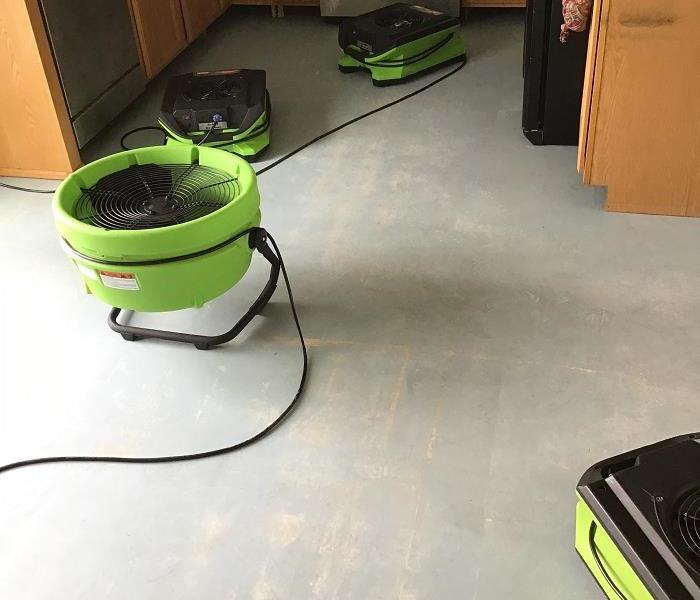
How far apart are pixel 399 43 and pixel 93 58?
1140 mm

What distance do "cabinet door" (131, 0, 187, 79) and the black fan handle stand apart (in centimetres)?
252

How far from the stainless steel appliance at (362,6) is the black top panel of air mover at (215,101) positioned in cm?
110

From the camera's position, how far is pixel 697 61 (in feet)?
6.69

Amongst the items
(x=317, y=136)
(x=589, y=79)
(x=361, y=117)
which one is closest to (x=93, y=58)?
(x=317, y=136)

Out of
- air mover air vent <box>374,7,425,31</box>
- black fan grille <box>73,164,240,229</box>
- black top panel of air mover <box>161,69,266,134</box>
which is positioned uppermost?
black fan grille <box>73,164,240,229</box>

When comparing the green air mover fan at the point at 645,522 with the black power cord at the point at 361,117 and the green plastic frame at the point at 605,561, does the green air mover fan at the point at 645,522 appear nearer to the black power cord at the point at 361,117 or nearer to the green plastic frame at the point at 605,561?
the green plastic frame at the point at 605,561

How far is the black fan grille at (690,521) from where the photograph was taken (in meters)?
1.16

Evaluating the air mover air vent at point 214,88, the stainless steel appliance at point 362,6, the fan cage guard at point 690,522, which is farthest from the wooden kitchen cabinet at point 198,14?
the fan cage guard at point 690,522

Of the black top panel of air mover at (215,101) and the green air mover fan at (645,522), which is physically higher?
the black top panel of air mover at (215,101)

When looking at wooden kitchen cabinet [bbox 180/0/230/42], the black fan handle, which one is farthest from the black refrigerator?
the black fan handle

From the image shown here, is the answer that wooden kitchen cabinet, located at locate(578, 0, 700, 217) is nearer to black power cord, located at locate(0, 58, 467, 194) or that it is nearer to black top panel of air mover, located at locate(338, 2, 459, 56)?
black power cord, located at locate(0, 58, 467, 194)

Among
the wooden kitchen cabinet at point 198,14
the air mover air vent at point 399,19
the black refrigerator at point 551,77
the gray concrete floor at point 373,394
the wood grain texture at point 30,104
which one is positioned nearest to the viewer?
the gray concrete floor at point 373,394

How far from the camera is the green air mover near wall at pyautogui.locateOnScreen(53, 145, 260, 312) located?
1.65 meters

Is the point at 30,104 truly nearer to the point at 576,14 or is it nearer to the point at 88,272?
the point at 88,272
